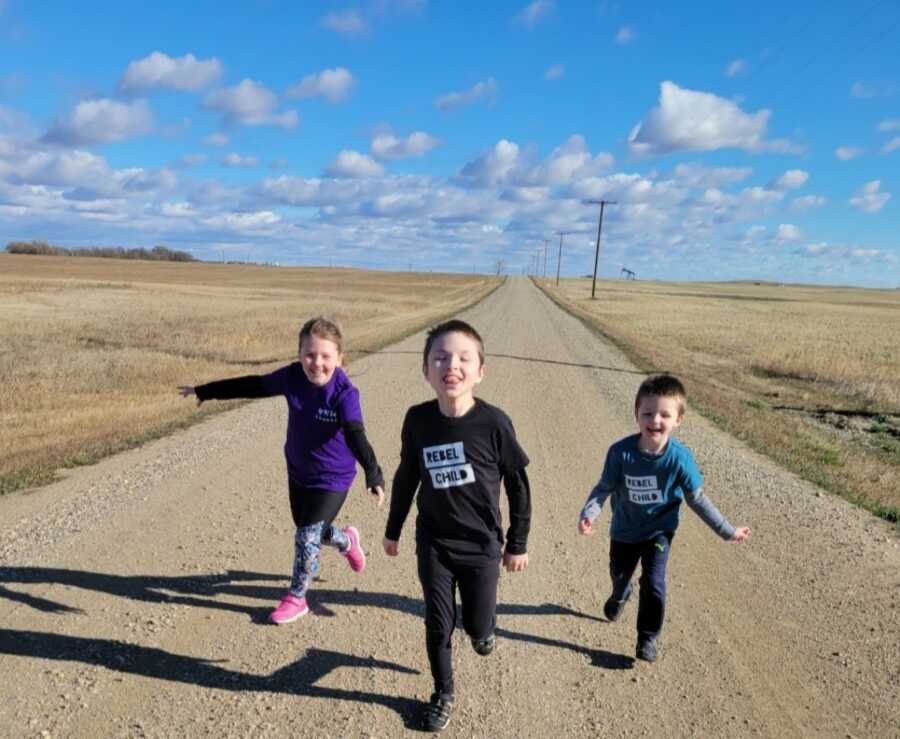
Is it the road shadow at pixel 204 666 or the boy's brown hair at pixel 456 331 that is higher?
the boy's brown hair at pixel 456 331

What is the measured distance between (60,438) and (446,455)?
7251 mm

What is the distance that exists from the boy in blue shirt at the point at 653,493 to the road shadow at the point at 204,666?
51.4 inches

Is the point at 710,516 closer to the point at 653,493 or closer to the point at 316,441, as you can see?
the point at 653,493

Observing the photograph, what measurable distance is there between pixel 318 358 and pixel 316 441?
0.50 metres

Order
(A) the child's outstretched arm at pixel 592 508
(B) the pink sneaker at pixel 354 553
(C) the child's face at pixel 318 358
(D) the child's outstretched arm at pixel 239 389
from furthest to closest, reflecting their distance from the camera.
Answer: (B) the pink sneaker at pixel 354 553 < (D) the child's outstretched arm at pixel 239 389 < (C) the child's face at pixel 318 358 < (A) the child's outstretched arm at pixel 592 508

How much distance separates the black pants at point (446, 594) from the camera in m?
3.00

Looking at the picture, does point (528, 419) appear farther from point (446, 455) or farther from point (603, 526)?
point (446, 455)

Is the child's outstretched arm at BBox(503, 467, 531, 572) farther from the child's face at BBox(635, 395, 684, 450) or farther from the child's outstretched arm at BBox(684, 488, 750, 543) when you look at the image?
the child's outstretched arm at BBox(684, 488, 750, 543)

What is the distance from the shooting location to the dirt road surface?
3129mm

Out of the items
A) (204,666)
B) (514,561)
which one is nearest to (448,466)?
(514,561)

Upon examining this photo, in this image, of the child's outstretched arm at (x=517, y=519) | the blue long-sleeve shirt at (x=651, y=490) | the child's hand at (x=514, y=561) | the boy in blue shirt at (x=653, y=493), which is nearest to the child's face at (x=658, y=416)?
the boy in blue shirt at (x=653, y=493)

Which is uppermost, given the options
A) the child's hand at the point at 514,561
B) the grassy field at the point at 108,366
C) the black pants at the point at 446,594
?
the child's hand at the point at 514,561

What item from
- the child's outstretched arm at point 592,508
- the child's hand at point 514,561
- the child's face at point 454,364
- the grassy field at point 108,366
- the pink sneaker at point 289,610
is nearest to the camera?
the child's face at point 454,364

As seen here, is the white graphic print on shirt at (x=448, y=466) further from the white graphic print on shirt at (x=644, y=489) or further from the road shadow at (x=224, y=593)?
the road shadow at (x=224, y=593)
